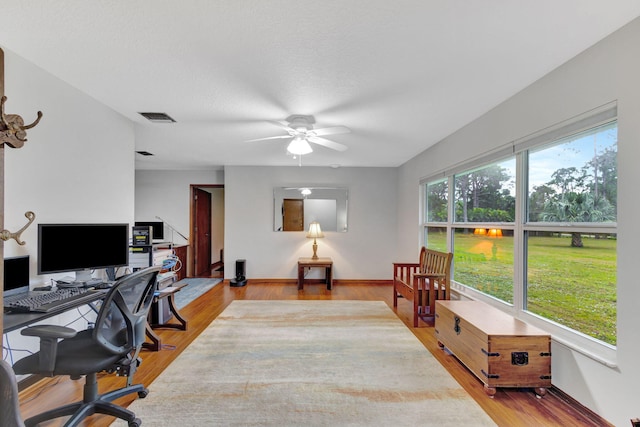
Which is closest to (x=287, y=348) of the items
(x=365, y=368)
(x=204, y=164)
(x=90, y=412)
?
(x=365, y=368)

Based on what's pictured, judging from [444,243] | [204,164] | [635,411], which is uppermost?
[204,164]

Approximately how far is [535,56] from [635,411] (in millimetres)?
2190

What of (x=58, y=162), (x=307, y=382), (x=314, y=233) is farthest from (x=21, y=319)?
(x=314, y=233)

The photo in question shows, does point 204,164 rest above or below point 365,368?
above

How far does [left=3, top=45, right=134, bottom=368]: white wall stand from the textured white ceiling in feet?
0.45

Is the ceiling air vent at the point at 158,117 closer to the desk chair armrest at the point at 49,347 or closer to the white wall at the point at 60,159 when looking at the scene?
the white wall at the point at 60,159

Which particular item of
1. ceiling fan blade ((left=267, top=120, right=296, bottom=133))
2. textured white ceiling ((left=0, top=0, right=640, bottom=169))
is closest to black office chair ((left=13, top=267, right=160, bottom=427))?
textured white ceiling ((left=0, top=0, right=640, bottom=169))

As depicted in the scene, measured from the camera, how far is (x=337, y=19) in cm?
162

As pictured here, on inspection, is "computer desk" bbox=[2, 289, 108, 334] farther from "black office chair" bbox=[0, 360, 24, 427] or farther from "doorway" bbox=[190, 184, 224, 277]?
"doorway" bbox=[190, 184, 224, 277]

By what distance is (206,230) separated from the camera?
7141mm

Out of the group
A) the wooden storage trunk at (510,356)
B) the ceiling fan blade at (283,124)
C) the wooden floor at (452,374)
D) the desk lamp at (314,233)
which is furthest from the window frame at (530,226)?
the desk lamp at (314,233)

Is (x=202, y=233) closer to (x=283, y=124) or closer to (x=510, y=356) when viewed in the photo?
(x=283, y=124)

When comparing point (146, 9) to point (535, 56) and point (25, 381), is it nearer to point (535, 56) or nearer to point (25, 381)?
point (535, 56)

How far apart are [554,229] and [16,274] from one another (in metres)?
3.94
